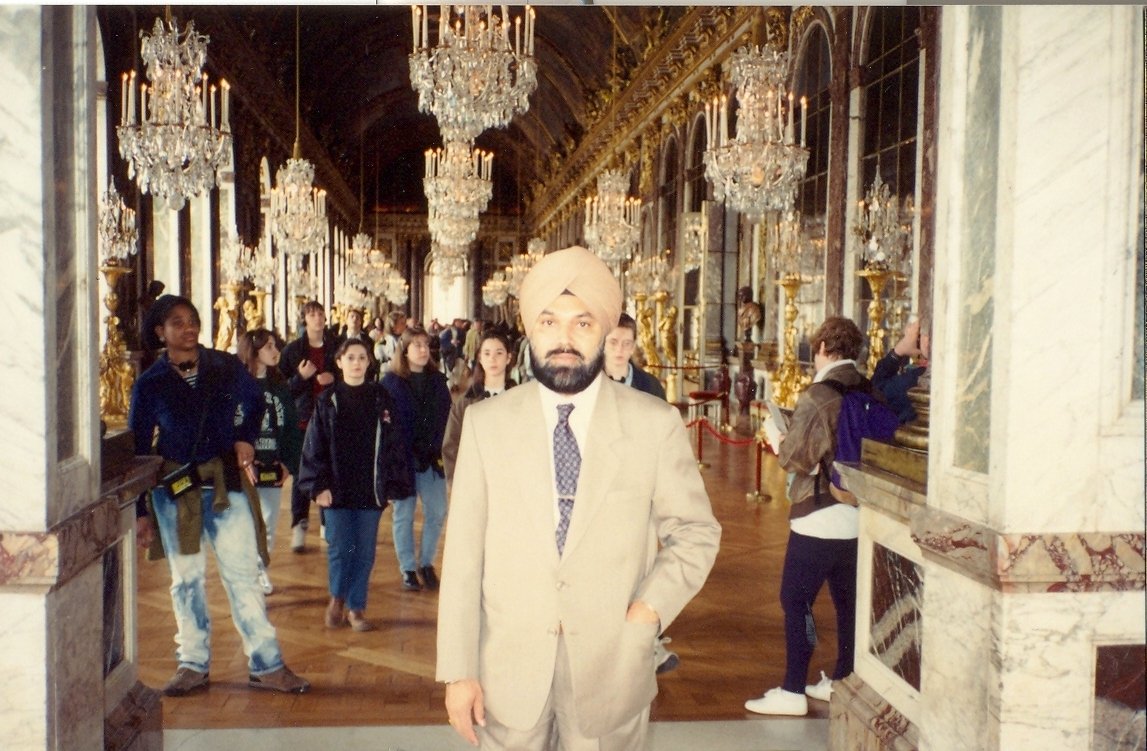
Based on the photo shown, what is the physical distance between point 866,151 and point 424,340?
6330 mm

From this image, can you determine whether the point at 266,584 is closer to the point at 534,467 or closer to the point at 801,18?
the point at 534,467

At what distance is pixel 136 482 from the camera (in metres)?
3.51

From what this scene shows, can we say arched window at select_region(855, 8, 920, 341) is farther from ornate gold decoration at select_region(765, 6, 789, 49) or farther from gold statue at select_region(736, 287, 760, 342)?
gold statue at select_region(736, 287, 760, 342)

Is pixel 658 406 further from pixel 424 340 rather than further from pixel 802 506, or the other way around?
pixel 424 340

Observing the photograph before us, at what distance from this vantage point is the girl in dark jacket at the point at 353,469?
203 inches

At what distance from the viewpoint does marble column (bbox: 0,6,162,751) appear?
261cm

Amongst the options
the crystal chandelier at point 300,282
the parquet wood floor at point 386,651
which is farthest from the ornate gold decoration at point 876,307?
the crystal chandelier at point 300,282

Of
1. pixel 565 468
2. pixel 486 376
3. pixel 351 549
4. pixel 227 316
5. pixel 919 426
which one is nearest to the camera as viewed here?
pixel 565 468

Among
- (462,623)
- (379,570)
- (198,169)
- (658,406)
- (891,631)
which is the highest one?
(198,169)

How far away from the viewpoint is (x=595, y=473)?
2.37 m

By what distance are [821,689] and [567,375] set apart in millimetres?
2726

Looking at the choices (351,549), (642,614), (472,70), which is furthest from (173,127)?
(642,614)

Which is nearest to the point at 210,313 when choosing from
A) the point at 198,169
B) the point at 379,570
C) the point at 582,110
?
the point at 198,169

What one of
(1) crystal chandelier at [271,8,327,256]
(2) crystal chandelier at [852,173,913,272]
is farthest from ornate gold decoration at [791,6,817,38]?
(1) crystal chandelier at [271,8,327,256]
